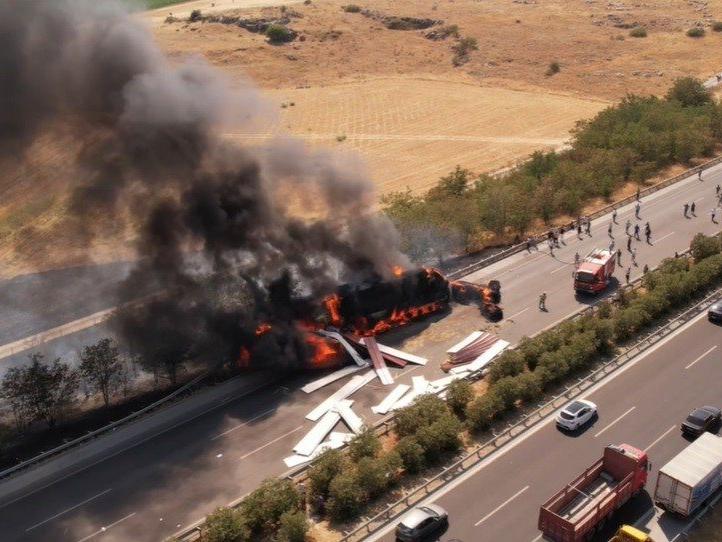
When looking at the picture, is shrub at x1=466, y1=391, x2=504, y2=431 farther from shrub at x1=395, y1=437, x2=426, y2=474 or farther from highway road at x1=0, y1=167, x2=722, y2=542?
shrub at x1=395, y1=437, x2=426, y2=474

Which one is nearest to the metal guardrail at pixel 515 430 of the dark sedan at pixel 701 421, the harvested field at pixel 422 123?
the dark sedan at pixel 701 421

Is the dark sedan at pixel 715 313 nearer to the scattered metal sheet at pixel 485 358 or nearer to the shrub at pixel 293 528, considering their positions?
the scattered metal sheet at pixel 485 358

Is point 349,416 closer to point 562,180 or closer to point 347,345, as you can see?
point 347,345

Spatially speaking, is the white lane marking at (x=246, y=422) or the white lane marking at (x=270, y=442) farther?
the white lane marking at (x=246, y=422)

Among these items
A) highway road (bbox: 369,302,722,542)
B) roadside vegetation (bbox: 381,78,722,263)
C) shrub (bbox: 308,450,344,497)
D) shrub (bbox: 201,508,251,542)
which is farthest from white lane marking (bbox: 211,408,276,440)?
roadside vegetation (bbox: 381,78,722,263)

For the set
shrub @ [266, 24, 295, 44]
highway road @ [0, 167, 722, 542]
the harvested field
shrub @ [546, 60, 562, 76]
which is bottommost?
highway road @ [0, 167, 722, 542]

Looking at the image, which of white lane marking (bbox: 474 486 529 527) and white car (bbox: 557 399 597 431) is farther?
white car (bbox: 557 399 597 431)
